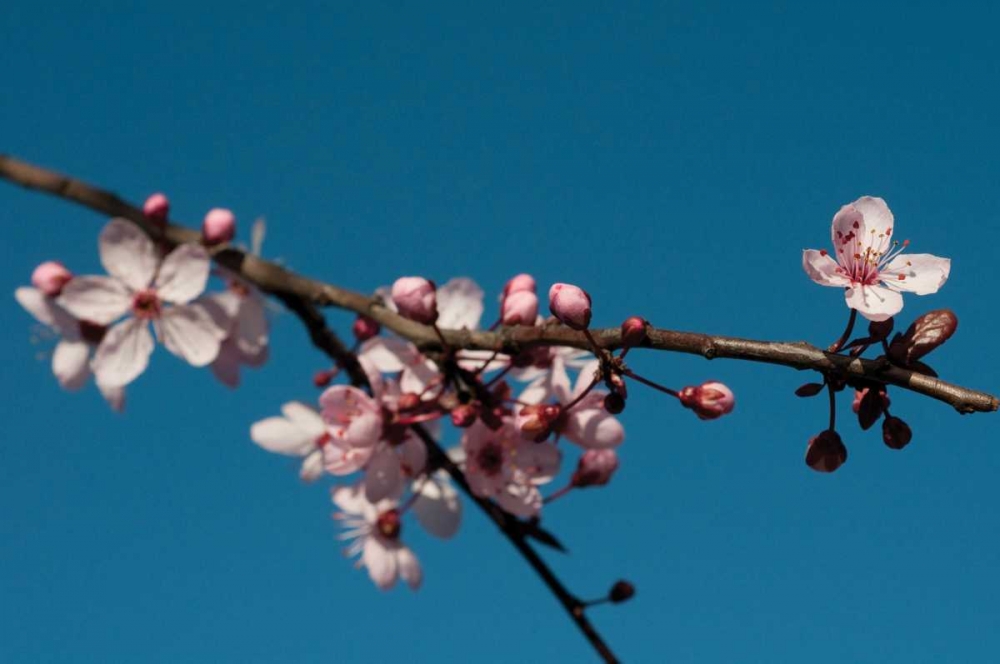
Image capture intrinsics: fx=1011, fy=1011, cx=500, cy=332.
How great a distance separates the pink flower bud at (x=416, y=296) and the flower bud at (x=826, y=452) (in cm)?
109

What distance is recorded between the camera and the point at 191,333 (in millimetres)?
3832

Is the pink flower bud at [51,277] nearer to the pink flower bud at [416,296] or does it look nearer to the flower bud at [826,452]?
the pink flower bud at [416,296]

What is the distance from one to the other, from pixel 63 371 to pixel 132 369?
1.84 ft

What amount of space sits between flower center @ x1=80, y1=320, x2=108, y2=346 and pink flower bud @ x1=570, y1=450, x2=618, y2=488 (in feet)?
6.55

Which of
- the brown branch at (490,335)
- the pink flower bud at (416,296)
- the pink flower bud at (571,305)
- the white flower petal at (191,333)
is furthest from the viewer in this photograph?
the white flower petal at (191,333)

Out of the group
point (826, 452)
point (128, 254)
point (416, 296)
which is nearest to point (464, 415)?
point (416, 296)

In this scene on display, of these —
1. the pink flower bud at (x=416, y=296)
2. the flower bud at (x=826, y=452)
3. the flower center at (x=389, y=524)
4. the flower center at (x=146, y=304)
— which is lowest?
the flower bud at (x=826, y=452)

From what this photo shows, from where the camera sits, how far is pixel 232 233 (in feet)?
12.2

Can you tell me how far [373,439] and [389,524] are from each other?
1.03 meters

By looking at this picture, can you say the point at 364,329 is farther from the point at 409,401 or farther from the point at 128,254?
the point at 128,254

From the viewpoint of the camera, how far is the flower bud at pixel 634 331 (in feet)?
7.62

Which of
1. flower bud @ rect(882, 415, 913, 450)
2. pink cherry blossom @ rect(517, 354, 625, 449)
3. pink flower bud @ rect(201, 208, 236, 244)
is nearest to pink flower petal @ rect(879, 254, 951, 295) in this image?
flower bud @ rect(882, 415, 913, 450)

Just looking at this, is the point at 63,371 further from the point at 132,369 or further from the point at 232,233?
the point at 232,233

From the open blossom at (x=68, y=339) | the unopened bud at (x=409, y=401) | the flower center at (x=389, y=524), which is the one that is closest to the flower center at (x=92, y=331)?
the open blossom at (x=68, y=339)
